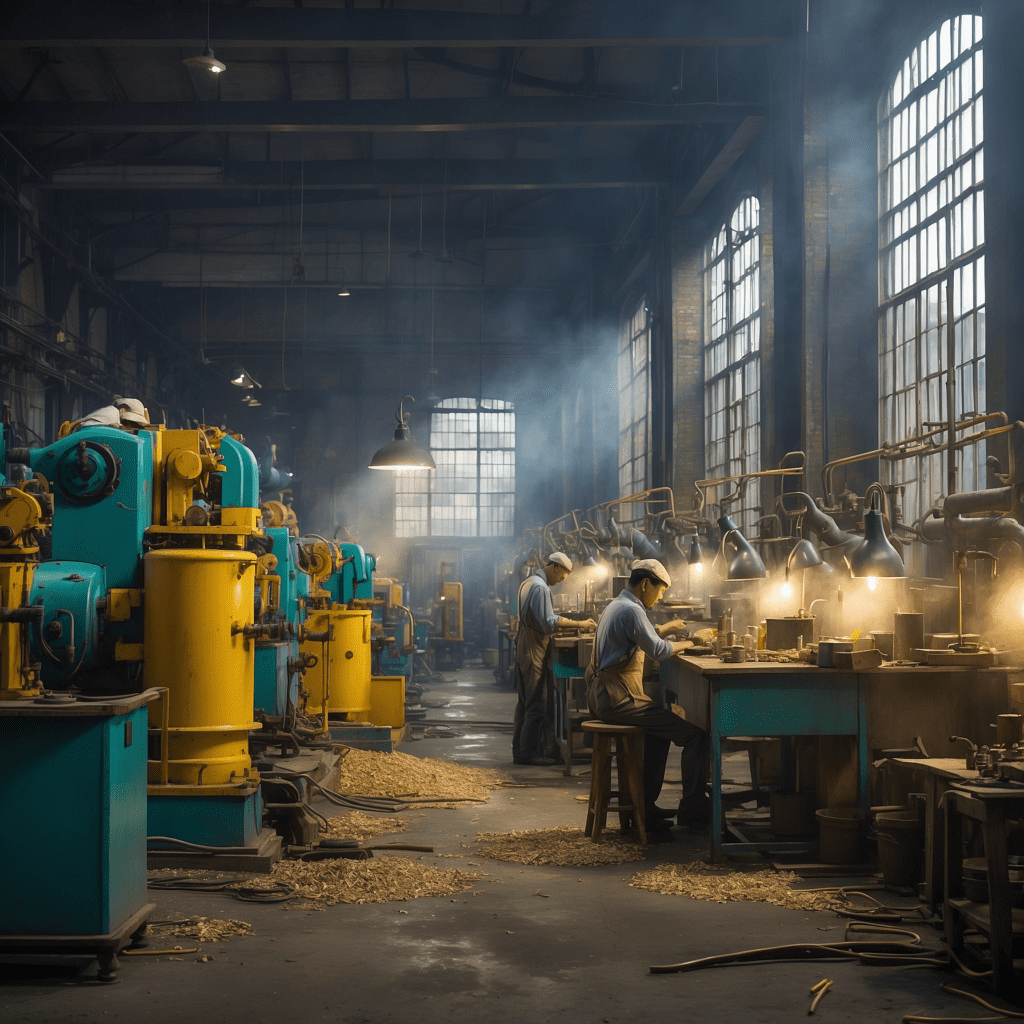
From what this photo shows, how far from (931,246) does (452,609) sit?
14031mm

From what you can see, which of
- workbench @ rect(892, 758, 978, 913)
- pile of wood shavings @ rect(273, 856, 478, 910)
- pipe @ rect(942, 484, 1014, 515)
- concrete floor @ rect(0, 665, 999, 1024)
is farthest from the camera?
pile of wood shavings @ rect(273, 856, 478, 910)

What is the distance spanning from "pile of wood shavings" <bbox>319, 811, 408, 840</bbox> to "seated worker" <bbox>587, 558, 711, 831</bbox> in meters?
1.46

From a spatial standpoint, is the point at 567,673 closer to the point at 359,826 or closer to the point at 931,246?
the point at 359,826

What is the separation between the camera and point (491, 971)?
4.21 metres

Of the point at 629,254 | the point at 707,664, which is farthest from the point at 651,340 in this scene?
the point at 707,664

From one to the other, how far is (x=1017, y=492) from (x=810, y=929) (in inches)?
86.2

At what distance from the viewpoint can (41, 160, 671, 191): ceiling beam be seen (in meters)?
14.4

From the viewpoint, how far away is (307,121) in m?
11.9

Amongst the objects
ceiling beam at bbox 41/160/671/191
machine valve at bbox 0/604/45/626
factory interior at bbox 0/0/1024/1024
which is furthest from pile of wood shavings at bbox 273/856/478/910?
ceiling beam at bbox 41/160/671/191

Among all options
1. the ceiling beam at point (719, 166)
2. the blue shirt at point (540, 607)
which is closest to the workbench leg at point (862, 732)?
the blue shirt at point (540, 607)

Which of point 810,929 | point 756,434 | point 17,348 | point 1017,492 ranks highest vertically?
point 17,348

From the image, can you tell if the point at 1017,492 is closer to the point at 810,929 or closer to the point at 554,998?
the point at 810,929

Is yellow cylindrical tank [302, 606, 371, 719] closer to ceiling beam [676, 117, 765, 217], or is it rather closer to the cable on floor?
the cable on floor

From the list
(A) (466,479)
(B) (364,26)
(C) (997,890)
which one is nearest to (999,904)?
(C) (997,890)
